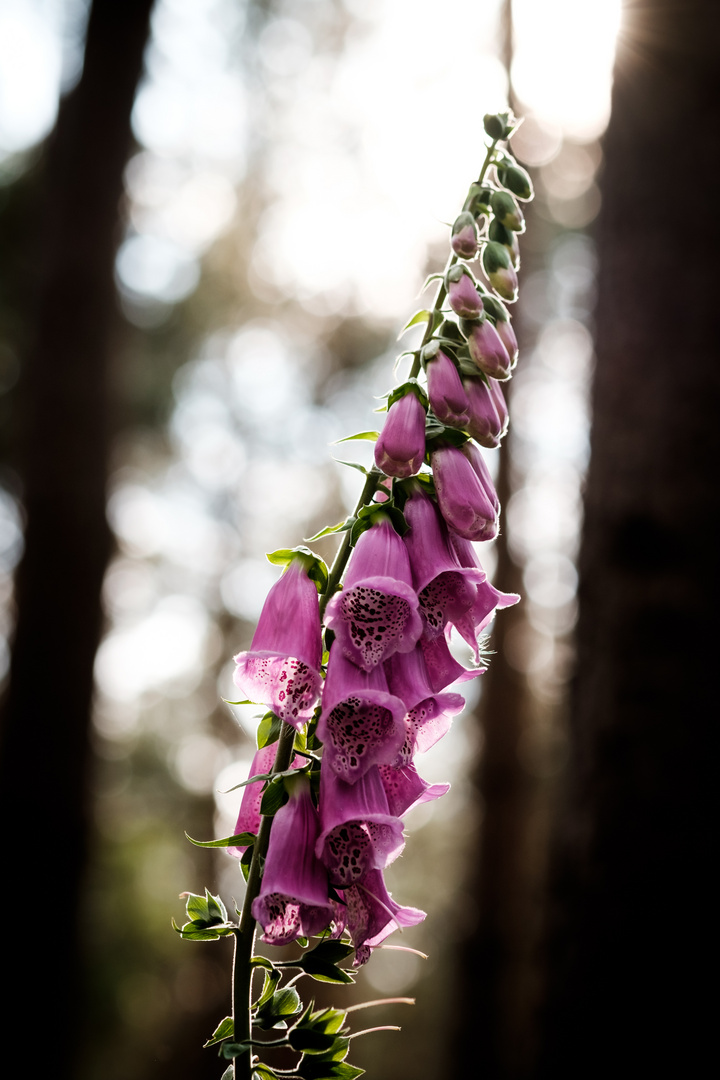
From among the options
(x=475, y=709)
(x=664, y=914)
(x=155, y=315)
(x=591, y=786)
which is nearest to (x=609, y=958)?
(x=664, y=914)

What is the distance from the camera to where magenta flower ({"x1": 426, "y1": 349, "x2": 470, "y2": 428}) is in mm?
944

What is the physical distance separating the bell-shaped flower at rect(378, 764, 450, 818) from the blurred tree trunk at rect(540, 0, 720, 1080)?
1.27 metres

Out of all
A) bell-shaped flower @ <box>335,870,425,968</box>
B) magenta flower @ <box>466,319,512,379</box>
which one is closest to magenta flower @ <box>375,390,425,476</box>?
magenta flower @ <box>466,319,512,379</box>

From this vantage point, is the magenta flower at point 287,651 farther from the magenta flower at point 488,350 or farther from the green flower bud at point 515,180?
the green flower bud at point 515,180

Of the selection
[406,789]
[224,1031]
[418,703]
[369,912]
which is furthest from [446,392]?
[224,1031]

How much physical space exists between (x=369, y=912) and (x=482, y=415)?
60cm

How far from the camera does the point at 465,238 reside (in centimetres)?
99

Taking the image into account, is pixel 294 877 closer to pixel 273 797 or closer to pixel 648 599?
pixel 273 797

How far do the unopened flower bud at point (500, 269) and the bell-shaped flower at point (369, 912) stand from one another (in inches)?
29.1

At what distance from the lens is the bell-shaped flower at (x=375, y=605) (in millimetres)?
894

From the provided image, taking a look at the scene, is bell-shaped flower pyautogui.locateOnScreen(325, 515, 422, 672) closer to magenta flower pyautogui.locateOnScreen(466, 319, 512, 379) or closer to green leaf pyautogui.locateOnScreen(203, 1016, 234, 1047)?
magenta flower pyautogui.locateOnScreen(466, 319, 512, 379)

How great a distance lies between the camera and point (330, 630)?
3.19ft

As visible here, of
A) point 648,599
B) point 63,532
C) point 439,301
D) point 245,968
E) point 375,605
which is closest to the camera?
point 245,968

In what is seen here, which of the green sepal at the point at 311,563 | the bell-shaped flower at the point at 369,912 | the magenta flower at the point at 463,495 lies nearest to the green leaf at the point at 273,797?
the bell-shaped flower at the point at 369,912
